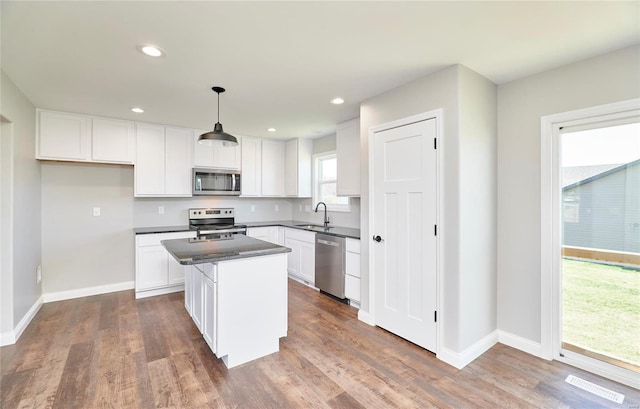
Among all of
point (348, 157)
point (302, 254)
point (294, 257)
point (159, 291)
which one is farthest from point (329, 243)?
point (159, 291)

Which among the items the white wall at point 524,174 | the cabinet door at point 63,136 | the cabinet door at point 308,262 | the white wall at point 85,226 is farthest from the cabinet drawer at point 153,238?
the white wall at point 524,174

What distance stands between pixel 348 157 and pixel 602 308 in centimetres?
284

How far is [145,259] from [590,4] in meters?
4.84

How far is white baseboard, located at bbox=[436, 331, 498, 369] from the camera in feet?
7.69

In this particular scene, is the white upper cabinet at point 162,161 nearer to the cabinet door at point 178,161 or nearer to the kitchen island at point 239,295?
the cabinet door at point 178,161

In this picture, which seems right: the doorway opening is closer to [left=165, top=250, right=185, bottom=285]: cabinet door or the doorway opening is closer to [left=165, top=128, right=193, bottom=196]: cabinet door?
[left=165, top=250, right=185, bottom=285]: cabinet door

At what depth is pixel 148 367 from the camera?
2334mm

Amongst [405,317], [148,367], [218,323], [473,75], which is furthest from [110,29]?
[405,317]

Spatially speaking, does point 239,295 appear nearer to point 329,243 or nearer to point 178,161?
point 329,243

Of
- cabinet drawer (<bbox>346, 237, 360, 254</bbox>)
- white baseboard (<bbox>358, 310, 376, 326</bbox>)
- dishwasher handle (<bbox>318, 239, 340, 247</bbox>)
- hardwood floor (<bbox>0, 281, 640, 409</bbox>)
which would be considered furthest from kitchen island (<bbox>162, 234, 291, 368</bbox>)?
dishwasher handle (<bbox>318, 239, 340, 247</bbox>)

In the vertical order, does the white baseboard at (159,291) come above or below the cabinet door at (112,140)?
below

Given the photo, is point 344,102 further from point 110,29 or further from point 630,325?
point 630,325

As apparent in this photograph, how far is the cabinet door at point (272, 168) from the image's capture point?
207 inches

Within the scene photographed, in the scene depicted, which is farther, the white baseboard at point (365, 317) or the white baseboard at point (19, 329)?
the white baseboard at point (365, 317)
